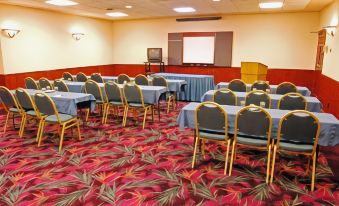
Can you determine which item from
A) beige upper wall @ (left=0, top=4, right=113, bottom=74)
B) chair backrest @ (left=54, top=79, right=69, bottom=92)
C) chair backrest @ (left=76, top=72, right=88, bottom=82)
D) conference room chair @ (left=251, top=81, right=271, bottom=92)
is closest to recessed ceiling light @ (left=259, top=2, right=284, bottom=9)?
conference room chair @ (left=251, top=81, right=271, bottom=92)

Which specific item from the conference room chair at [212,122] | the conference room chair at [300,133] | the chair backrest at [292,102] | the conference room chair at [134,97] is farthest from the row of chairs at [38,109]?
the chair backrest at [292,102]

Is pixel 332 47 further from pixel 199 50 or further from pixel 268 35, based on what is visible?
pixel 199 50

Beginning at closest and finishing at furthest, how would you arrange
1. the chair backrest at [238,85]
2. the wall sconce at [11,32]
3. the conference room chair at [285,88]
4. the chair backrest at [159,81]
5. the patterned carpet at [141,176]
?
the patterned carpet at [141,176]
the conference room chair at [285,88]
the chair backrest at [238,85]
the chair backrest at [159,81]
the wall sconce at [11,32]

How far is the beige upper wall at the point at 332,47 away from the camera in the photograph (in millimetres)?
6152

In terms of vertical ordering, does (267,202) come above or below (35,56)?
below

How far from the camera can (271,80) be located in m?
9.94

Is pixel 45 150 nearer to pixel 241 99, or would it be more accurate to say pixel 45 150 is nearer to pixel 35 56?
pixel 241 99

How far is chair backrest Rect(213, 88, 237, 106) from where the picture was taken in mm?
4598

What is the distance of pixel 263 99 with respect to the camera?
4.58 m

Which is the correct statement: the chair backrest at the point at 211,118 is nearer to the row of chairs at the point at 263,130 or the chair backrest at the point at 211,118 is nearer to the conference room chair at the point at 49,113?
the row of chairs at the point at 263,130

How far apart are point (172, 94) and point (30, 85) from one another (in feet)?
12.1

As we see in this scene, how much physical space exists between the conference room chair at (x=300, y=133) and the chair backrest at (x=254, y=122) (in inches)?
6.1

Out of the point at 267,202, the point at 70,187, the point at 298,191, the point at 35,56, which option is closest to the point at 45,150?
the point at 70,187

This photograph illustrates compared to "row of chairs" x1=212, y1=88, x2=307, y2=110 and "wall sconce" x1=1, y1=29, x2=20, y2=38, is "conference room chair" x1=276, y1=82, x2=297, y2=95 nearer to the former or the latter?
"row of chairs" x1=212, y1=88, x2=307, y2=110
